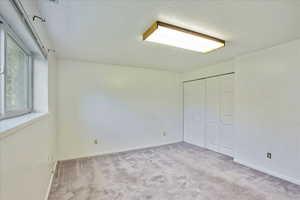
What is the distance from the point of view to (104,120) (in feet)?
11.7

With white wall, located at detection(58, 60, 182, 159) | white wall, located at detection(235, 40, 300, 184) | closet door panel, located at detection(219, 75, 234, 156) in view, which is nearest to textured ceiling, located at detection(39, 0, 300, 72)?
white wall, located at detection(235, 40, 300, 184)

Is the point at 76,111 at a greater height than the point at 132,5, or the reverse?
the point at 132,5

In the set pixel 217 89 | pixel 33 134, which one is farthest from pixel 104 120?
pixel 217 89

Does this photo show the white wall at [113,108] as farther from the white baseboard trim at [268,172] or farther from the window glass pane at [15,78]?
the white baseboard trim at [268,172]

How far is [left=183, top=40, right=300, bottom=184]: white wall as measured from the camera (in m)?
2.31

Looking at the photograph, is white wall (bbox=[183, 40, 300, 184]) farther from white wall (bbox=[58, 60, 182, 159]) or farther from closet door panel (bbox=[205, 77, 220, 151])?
white wall (bbox=[58, 60, 182, 159])

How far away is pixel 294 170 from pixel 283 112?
900 mm

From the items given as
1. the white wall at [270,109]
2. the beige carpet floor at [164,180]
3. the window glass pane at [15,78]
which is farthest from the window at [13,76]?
the white wall at [270,109]

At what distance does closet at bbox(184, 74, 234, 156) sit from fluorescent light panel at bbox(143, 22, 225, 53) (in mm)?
1502

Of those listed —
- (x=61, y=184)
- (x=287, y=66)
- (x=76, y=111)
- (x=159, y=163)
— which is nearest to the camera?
(x=61, y=184)

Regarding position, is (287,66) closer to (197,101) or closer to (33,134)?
(197,101)

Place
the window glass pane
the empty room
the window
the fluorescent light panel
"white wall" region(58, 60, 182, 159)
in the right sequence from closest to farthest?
the window
the window glass pane
the empty room
the fluorescent light panel
"white wall" region(58, 60, 182, 159)

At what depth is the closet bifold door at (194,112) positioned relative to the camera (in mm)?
4125

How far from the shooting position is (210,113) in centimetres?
389
